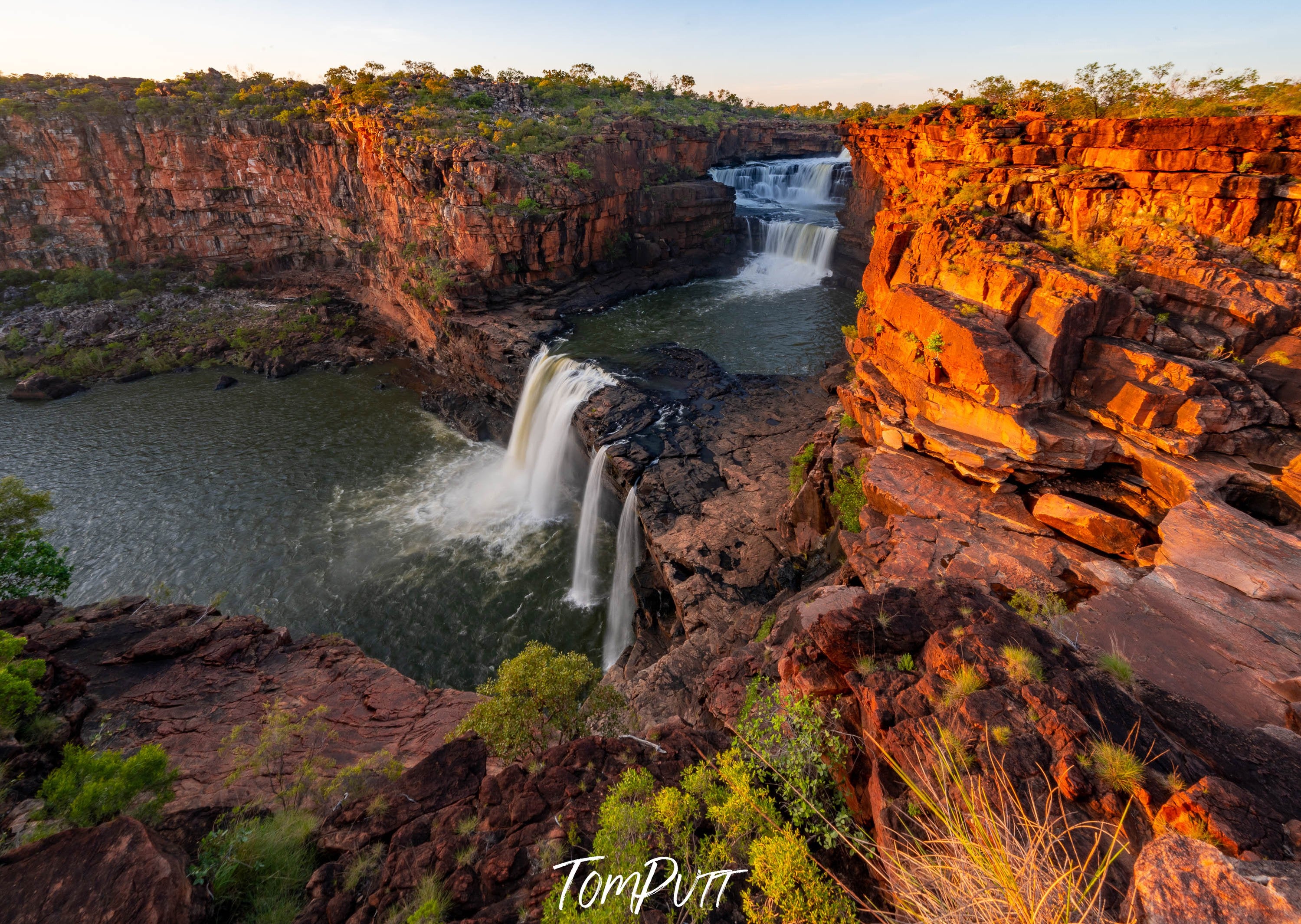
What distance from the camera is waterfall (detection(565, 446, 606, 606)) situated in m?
18.0

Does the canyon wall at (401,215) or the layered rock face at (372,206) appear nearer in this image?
the canyon wall at (401,215)

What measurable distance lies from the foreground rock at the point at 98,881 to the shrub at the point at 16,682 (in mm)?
3832

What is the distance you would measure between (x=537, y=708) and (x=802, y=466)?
10.7 meters

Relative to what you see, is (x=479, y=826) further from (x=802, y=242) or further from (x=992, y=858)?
(x=802, y=242)

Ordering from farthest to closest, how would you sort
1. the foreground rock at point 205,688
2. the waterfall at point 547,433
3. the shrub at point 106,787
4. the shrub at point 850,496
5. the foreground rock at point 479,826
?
1. the waterfall at point 547,433
2. the shrub at point 850,496
3. the foreground rock at point 205,688
4. the shrub at point 106,787
5. the foreground rock at point 479,826

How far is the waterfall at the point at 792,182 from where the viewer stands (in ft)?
142

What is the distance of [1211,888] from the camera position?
9.98 ft

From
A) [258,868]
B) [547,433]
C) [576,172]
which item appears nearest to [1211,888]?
[258,868]

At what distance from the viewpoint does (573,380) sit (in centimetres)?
2333

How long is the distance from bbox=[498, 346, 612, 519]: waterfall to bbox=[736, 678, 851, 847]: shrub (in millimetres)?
16467

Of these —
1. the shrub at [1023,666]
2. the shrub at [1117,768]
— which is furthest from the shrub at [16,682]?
the shrub at [1117,768]

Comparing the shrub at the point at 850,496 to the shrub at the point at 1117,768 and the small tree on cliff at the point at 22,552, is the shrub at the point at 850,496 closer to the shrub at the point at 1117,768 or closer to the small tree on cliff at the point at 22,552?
the shrub at the point at 1117,768

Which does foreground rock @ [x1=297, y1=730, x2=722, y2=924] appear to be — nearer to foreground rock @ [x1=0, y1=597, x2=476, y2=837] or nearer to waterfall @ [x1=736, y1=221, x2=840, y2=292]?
foreground rock @ [x1=0, y1=597, x2=476, y2=837]

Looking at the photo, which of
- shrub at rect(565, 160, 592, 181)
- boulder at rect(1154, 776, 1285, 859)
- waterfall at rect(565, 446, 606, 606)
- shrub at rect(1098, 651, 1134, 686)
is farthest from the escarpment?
shrub at rect(565, 160, 592, 181)
